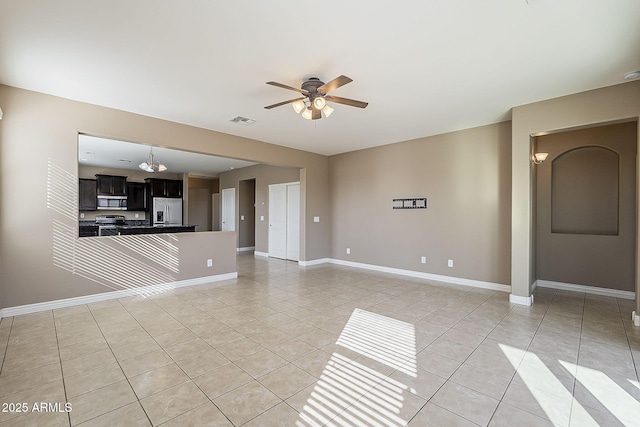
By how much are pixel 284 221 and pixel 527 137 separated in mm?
5504

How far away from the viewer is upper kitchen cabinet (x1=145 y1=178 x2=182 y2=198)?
29.8ft

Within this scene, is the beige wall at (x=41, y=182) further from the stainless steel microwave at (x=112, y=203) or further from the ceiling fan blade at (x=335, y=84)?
the stainless steel microwave at (x=112, y=203)

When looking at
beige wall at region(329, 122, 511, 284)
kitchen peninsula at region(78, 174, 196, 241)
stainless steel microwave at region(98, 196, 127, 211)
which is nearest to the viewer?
beige wall at region(329, 122, 511, 284)

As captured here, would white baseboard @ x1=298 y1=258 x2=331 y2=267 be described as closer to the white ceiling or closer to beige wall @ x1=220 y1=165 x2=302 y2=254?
beige wall @ x1=220 y1=165 x2=302 y2=254

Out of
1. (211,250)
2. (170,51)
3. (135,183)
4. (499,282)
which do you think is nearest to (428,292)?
(499,282)

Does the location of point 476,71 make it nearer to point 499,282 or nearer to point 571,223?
point 499,282

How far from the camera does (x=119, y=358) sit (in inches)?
→ 96.7

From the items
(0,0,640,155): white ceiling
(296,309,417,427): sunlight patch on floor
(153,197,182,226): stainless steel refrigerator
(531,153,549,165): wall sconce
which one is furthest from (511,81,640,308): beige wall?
(153,197,182,226): stainless steel refrigerator

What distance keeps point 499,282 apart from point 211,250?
16.4 ft

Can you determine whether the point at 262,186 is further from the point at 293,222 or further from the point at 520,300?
the point at 520,300

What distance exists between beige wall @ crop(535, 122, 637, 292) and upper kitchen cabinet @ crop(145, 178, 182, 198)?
969 cm

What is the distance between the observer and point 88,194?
807cm

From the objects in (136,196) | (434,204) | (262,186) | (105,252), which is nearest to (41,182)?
(105,252)

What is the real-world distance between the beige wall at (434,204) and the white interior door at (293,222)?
1.05 m
